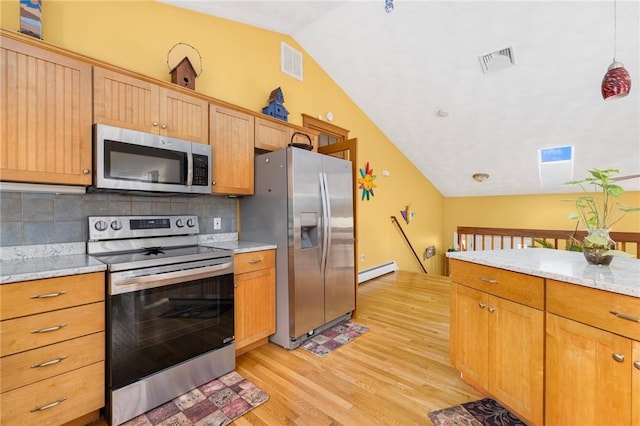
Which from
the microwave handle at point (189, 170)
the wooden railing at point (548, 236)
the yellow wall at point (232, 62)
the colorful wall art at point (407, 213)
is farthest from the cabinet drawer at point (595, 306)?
the colorful wall art at point (407, 213)

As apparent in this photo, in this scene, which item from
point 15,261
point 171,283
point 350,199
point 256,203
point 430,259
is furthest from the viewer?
point 430,259

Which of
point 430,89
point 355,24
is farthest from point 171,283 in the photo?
point 430,89

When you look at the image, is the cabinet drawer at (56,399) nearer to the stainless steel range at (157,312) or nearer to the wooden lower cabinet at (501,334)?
the stainless steel range at (157,312)

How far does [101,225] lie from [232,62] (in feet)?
6.62

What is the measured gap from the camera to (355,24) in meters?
3.33

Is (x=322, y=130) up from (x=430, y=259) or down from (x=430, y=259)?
up

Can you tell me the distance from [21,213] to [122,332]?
100 cm

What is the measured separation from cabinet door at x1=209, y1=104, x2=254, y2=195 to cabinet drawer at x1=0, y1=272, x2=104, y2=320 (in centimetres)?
108

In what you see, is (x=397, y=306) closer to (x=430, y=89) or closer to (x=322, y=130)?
(x=322, y=130)

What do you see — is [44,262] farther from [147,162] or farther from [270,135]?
[270,135]

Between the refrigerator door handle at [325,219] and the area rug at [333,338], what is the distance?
652mm

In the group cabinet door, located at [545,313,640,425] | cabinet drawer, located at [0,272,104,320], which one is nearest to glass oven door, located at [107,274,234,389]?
cabinet drawer, located at [0,272,104,320]

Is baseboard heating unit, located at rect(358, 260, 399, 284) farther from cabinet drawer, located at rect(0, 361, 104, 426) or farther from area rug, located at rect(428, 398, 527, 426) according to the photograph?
cabinet drawer, located at rect(0, 361, 104, 426)

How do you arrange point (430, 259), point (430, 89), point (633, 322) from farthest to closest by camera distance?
point (430, 259)
point (430, 89)
point (633, 322)
